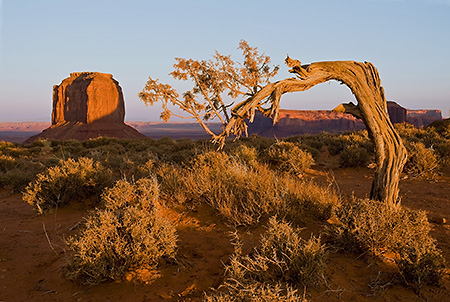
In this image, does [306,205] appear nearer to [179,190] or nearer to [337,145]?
[179,190]

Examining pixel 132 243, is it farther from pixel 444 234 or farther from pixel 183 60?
pixel 444 234

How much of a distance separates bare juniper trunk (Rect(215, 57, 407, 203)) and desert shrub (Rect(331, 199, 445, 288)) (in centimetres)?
61

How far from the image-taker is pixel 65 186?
6695 millimetres

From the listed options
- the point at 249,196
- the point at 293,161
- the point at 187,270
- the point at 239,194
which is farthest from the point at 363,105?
the point at 293,161

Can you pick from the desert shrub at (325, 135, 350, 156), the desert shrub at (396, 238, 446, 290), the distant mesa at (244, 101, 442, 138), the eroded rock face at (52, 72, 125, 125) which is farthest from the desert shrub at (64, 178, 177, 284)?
the distant mesa at (244, 101, 442, 138)

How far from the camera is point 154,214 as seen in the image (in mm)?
4027

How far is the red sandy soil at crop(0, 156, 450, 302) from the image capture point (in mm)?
3080

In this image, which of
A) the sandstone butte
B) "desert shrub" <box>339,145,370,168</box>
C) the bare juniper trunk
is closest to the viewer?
Result: the bare juniper trunk

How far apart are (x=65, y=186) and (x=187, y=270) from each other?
4.53m

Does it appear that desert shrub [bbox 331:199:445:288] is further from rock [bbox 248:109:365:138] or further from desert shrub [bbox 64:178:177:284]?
rock [bbox 248:109:365:138]

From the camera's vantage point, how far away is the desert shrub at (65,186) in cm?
652

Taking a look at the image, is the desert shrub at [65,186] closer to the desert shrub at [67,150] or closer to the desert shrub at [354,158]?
the desert shrub at [67,150]

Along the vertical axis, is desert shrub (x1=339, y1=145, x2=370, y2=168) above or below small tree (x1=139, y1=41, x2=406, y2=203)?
below

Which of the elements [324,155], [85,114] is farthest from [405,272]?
[85,114]
